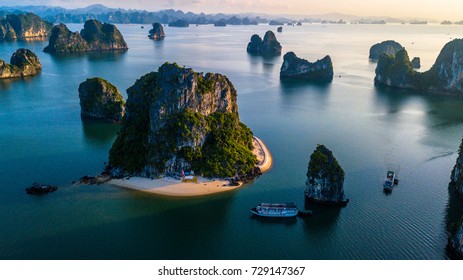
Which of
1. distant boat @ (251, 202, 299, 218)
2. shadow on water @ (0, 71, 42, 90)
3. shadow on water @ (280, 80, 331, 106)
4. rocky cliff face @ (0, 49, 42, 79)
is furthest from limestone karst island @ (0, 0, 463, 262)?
rocky cliff face @ (0, 49, 42, 79)

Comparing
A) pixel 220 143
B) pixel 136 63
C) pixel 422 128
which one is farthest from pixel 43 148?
pixel 136 63

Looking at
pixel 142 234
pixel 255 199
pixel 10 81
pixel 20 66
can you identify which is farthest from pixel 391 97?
pixel 20 66

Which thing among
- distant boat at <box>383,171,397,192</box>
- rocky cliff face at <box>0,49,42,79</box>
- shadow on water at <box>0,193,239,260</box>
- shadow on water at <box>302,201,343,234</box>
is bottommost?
shadow on water at <box>0,193,239,260</box>

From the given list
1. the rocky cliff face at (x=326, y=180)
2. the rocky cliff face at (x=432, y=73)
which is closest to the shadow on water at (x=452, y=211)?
the rocky cliff face at (x=326, y=180)

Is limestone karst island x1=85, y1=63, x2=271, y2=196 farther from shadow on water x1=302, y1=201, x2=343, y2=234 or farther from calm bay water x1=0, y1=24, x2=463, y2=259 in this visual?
shadow on water x1=302, y1=201, x2=343, y2=234

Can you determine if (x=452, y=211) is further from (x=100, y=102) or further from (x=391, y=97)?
(x=391, y=97)

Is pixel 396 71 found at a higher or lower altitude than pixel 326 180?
higher
